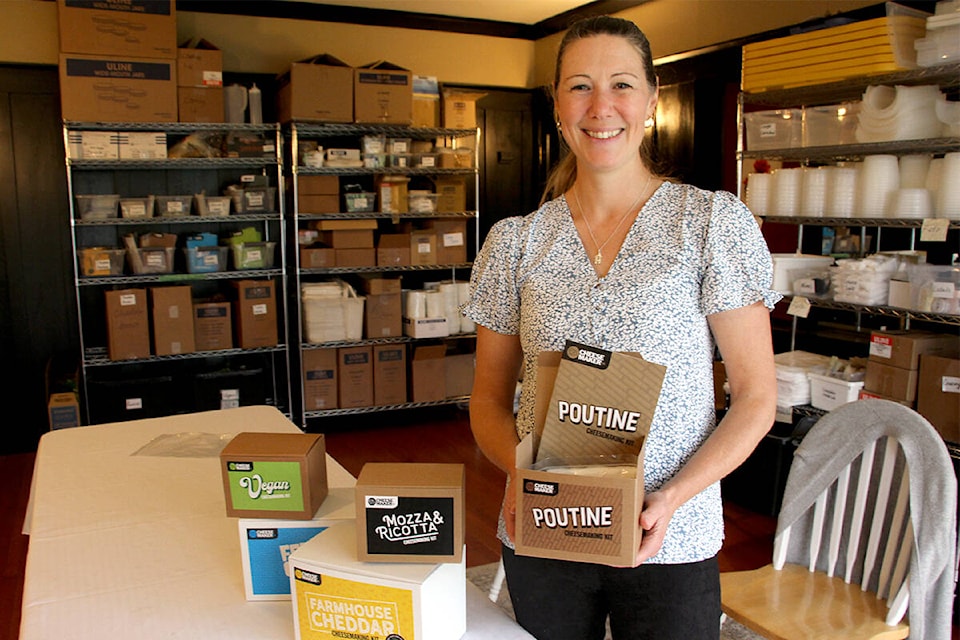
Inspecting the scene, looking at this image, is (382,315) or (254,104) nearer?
(254,104)

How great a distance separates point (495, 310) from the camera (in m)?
1.34

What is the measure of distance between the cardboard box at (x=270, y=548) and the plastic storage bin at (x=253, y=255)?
348 centimetres

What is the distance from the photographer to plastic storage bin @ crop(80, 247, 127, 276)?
4.26 m

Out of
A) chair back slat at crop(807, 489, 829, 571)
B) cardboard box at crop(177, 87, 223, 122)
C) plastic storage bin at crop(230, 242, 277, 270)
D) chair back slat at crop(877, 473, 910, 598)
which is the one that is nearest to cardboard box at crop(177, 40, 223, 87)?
cardboard box at crop(177, 87, 223, 122)

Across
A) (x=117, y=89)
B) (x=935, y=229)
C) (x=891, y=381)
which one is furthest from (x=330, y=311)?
(x=935, y=229)

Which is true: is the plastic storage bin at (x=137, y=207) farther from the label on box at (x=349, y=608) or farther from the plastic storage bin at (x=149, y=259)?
the label on box at (x=349, y=608)

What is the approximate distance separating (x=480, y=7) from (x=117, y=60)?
87.0 inches

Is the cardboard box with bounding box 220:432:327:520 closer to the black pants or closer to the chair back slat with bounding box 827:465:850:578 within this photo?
the black pants

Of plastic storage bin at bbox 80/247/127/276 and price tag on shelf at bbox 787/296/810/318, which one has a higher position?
plastic storage bin at bbox 80/247/127/276

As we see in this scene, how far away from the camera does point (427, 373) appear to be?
4.89 m

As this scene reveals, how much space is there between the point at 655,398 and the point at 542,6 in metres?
4.54

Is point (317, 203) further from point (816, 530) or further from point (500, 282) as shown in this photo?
point (500, 282)

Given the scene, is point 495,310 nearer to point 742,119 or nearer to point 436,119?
point 742,119

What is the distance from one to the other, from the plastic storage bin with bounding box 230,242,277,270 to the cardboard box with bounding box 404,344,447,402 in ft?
2.92
